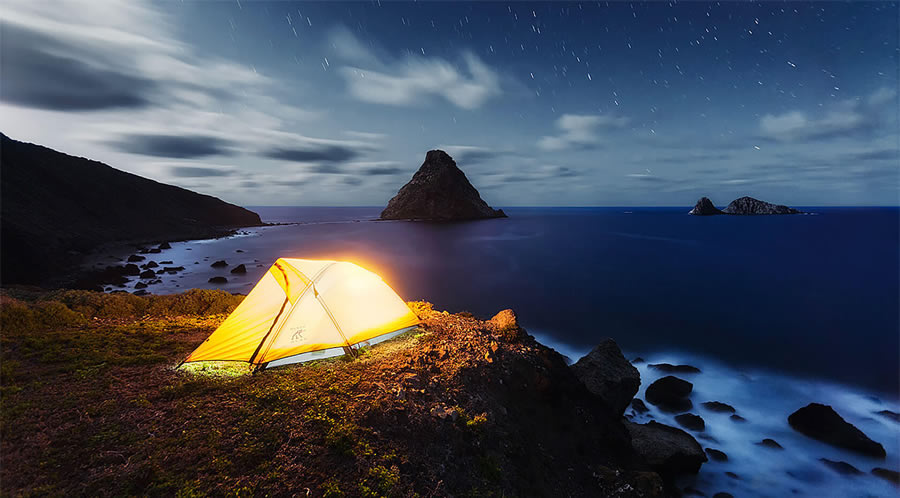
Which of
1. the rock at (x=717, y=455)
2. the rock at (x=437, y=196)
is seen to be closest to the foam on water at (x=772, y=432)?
the rock at (x=717, y=455)

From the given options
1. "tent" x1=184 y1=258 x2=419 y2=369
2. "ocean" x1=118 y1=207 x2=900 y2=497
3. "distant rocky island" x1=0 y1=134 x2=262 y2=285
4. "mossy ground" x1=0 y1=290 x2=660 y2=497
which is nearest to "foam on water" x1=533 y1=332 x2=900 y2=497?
"ocean" x1=118 y1=207 x2=900 y2=497

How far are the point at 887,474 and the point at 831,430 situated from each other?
160cm

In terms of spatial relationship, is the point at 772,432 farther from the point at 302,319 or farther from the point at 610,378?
the point at 302,319

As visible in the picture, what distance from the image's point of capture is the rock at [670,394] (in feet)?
46.9

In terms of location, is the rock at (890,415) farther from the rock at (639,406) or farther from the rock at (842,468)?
the rock at (639,406)

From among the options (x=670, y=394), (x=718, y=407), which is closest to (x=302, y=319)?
(x=670, y=394)

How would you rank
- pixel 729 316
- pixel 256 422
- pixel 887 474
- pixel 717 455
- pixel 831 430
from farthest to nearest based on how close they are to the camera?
pixel 729 316 → pixel 831 430 → pixel 717 455 → pixel 887 474 → pixel 256 422

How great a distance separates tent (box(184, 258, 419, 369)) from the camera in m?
7.94

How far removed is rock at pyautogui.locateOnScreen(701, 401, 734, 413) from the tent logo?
1630 cm

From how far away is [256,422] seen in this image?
5.93m

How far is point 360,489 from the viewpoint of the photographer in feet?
16.4

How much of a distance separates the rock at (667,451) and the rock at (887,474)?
18.1 feet

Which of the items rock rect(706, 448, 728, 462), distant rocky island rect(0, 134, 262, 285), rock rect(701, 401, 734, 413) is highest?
distant rocky island rect(0, 134, 262, 285)

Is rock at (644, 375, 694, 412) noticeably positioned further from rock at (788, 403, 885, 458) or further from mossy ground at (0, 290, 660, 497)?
mossy ground at (0, 290, 660, 497)
